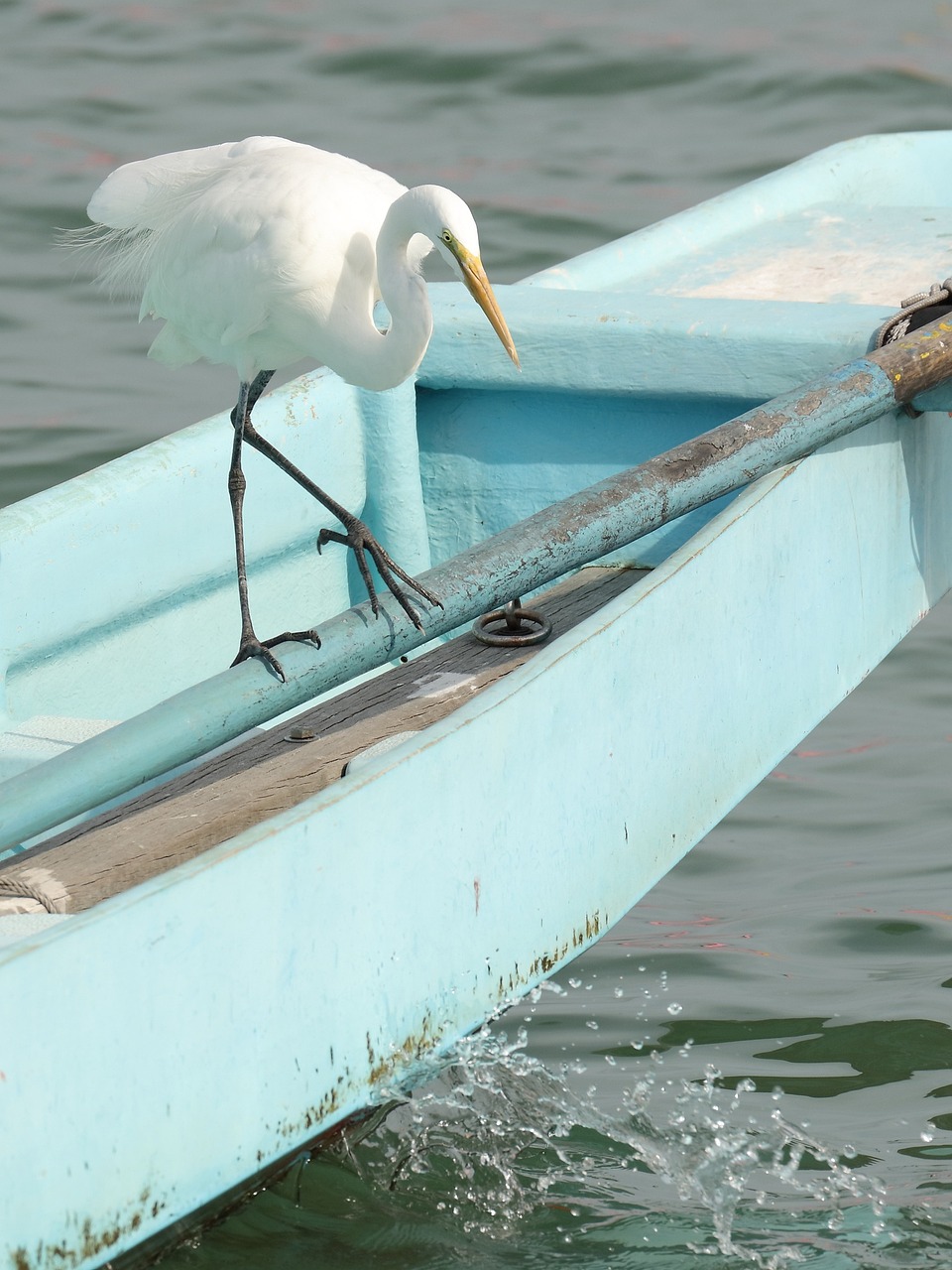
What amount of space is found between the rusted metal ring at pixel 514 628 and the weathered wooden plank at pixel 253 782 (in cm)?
1

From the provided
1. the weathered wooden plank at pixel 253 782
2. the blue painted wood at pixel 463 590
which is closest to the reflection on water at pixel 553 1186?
the weathered wooden plank at pixel 253 782

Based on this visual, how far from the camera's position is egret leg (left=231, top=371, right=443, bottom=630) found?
222 centimetres

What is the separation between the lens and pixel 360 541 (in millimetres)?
2598

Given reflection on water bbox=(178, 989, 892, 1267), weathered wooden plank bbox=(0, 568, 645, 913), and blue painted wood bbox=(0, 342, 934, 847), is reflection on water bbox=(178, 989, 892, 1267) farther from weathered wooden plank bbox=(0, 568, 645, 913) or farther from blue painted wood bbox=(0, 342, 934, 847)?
blue painted wood bbox=(0, 342, 934, 847)

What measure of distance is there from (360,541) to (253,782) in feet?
1.17

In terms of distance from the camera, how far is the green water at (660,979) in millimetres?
2514

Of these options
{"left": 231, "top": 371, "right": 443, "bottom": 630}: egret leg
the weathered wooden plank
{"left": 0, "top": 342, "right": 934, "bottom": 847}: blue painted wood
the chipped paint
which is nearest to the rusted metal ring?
the weathered wooden plank

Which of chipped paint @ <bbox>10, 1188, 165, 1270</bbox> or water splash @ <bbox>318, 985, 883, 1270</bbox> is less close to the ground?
chipped paint @ <bbox>10, 1188, 165, 1270</bbox>

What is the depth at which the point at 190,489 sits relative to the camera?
322 centimetres

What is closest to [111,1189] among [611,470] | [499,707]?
[499,707]

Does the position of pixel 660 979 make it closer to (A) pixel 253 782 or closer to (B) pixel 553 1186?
(B) pixel 553 1186

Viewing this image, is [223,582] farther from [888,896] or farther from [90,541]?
[888,896]

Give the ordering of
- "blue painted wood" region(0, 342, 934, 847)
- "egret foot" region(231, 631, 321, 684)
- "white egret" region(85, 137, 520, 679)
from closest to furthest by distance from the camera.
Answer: "blue painted wood" region(0, 342, 934, 847), "egret foot" region(231, 631, 321, 684), "white egret" region(85, 137, 520, 679)

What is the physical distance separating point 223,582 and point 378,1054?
4.42ft
